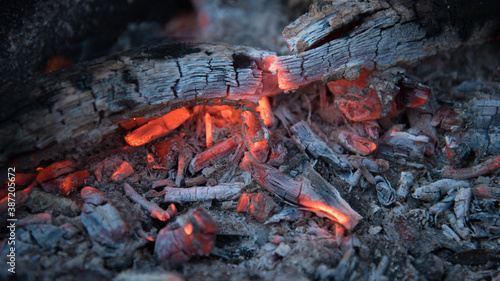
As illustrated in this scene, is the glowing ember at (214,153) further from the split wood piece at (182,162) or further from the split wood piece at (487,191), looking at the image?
the split wood piece at (487,191)

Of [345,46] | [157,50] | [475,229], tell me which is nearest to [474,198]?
[475,229]

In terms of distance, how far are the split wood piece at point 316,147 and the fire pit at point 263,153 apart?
0.04ft

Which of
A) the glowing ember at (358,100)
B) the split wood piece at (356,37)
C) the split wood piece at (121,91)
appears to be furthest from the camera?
the glowing ember at (358,100)

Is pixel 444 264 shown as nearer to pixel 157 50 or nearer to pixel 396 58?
pixel 396 58

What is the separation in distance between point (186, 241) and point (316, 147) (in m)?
1.41

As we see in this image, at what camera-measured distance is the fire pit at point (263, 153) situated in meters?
2.09

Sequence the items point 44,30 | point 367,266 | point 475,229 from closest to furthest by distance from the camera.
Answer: point 367,266 < point 475,229 < point 44,30

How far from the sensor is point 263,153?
2.70 meters

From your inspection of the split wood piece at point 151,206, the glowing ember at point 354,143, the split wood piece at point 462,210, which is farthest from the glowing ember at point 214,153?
the split wood piece at point 462,210

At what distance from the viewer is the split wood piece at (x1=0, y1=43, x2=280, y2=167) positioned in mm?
2221

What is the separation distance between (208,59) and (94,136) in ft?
3.62

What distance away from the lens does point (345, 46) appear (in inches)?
110

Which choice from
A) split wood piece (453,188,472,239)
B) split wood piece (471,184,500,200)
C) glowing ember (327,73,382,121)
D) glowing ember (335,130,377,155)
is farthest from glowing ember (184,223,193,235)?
split wood piece (471,184,500,200)

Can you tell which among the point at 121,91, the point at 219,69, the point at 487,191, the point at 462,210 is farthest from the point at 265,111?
the point at 487,191
